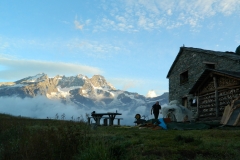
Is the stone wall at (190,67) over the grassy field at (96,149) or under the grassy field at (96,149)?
over

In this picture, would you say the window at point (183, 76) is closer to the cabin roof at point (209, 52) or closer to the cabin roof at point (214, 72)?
the cabin roof at point (209, 52)

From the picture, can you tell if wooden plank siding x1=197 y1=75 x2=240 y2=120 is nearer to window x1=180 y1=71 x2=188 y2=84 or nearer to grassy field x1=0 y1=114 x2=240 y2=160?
window x1=180 y1=71 x2=188 y2=84

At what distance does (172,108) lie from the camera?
859 inches

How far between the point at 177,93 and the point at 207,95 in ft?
30.0

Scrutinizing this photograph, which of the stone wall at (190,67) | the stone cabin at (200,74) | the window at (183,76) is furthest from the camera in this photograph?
the window at (183,76)

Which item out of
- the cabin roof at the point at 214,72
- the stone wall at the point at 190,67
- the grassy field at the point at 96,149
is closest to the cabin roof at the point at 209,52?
the stone wall at the point at 190,67

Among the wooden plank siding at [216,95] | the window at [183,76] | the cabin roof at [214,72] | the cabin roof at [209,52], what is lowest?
the wooden plank siding at [216,95]

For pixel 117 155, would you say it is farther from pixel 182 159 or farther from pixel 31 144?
pixel 31 144

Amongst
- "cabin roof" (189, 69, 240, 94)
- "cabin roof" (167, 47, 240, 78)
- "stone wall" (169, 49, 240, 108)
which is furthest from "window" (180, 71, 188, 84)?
"cabin roof" (189, 69, 240, 94)

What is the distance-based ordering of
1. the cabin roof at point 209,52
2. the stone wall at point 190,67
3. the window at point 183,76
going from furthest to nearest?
the window at point 183,76, the stone wall at point 190,67, the cabin roof at point 209,52

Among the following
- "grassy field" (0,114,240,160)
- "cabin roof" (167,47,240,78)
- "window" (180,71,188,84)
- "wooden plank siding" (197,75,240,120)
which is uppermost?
"cabin roof" (167,47,240,78)

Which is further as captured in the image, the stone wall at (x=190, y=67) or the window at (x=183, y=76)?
the window at (x=183, y=76)

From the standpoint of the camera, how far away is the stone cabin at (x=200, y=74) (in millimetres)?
17359

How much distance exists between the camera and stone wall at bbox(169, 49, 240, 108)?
2118 centimetres
